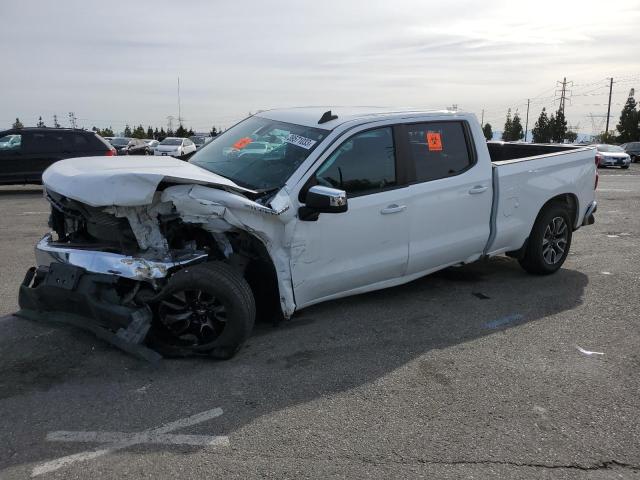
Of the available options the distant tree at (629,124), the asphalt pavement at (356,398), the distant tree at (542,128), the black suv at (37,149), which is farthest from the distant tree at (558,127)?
the asphalt pavement at (356,398)

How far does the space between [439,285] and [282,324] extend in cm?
195

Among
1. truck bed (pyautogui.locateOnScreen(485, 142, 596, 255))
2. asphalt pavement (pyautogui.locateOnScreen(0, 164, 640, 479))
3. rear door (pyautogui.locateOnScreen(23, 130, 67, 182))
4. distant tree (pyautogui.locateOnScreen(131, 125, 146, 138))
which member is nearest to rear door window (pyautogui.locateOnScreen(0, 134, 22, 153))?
rear door (pyautogui.locateOnScreen(23, 130, 67, 182))

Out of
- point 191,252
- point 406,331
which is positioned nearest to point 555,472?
point 406,331

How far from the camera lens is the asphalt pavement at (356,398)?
2926mm

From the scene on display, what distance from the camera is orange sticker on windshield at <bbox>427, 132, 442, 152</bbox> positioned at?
510 cm

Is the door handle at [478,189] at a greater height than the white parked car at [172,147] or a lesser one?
greater

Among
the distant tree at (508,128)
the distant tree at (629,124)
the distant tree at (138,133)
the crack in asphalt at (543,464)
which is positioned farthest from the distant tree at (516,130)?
the crack in asphalt at (543,464)

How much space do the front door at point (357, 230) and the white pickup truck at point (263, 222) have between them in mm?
11

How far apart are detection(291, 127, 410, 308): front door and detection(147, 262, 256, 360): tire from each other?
527 millimetres

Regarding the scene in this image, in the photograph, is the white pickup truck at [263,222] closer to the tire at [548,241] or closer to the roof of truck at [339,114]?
the roof of truck at [339,114]

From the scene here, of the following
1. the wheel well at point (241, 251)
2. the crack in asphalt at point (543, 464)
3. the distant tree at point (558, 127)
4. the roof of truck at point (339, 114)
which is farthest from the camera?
the distant tree at point (558, 127)

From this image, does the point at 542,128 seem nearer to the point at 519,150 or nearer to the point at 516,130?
the point at 516,130

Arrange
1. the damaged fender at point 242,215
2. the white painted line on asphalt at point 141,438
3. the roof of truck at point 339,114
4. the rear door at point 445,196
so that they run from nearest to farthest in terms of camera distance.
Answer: the white painted line on asphalt at point 141,438 → the damaged fender at point 242,215 → the roof of truck at point 339,114 → the rear door at point 445,196

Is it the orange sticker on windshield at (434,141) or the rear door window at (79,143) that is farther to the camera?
the rear door window at (79,143)
